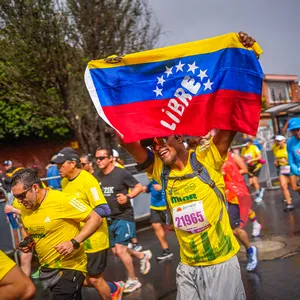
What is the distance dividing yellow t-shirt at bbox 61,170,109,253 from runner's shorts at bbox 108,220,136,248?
34.8 inches

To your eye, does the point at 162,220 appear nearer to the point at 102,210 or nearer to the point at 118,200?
the point at 102,210

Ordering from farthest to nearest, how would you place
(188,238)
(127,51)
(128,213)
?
(127,51), (128,213), (188,238)

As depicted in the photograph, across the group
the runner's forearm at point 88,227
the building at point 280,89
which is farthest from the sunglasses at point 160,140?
the building at point 280,89

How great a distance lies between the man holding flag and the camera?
338 centimetres

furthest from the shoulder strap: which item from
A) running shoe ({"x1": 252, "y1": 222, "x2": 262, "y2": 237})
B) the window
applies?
the window

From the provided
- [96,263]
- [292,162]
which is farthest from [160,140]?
[292,162]

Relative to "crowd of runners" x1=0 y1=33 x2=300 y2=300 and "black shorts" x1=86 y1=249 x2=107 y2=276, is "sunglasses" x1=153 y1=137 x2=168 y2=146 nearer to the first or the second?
"crowd of runners" x1=0 y1=33 x2=300 y2=300

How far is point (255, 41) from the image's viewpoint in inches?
128

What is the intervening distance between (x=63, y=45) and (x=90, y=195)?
338 inches

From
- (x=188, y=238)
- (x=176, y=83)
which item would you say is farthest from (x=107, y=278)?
(x=176, y=83)

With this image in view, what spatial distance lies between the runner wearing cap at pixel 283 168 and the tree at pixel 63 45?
493 cm

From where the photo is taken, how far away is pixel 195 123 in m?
3.56

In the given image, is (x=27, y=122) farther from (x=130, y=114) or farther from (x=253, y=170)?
(x=130, y=114)

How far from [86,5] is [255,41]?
33.3 ft
